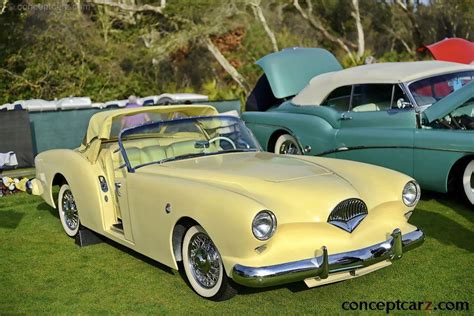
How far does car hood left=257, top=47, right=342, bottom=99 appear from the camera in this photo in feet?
32.0

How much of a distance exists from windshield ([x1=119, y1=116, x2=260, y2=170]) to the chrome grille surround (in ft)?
4.98

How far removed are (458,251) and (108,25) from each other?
65.3ft

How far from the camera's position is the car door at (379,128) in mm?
7105

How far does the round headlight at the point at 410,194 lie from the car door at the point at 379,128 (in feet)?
7.29

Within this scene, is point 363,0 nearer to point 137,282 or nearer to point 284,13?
point 284,13

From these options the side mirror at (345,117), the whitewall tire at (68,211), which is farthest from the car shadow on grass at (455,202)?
the whitewall tire at (68,211)

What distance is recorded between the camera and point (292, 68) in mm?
9875

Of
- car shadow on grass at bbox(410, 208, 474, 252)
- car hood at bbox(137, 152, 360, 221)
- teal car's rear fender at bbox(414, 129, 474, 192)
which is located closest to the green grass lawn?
car shadow on grass at bbox(410, 208, 474, 252)

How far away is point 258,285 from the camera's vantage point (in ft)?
12.8

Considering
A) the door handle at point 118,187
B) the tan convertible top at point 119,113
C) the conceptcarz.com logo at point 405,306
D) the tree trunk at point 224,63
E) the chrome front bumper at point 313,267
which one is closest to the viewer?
the chrome front bumper at point 313,267

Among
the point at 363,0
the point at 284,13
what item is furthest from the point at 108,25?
the point at 363,0

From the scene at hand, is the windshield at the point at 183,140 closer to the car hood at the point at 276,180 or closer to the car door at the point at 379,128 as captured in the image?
the car hood at the point at 276,180

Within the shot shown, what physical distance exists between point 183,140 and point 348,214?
6.03ft

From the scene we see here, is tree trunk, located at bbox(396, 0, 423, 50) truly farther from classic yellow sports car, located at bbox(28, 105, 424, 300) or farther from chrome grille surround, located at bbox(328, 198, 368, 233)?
chrome grille surround, located at bbox(328, 198, 368, 233)
